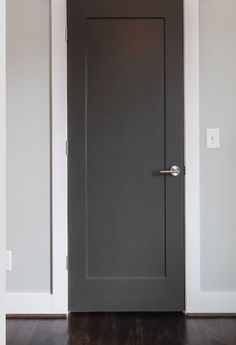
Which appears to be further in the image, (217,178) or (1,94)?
(217,178)

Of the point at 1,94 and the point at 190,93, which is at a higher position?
the point at 190,93

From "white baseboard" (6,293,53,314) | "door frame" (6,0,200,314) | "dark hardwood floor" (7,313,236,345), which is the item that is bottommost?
"dark hardwood floor" (7,313,236,345)

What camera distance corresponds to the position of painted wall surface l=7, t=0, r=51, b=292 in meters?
2.36

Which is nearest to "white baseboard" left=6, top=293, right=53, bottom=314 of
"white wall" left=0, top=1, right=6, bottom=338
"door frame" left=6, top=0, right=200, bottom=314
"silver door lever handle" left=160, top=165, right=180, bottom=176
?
"door frame" left=6, top=0, right=200, bottom=314

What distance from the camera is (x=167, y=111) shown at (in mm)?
2352

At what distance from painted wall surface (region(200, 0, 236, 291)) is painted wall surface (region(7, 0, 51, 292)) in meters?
1.03

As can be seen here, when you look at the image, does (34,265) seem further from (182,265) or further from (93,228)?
(182,265)

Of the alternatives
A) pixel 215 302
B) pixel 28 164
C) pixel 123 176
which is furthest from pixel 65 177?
pixel 215 302

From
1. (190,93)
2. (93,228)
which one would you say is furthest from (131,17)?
(93,228)

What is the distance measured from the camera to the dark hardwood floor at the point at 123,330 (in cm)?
201

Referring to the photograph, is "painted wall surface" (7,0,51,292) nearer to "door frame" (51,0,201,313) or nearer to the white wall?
Answer: "door frame" (51,0,201,313)

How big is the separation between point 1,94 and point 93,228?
1.52m

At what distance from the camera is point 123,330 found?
6.99 ft

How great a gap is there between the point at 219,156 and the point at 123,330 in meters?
1.24
